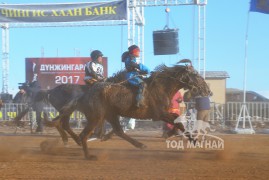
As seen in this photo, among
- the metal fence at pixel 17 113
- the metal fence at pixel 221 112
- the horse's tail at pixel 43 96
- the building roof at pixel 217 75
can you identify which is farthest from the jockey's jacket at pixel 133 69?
the building roof at pixel 217 75

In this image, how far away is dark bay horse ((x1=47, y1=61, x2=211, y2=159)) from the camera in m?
9.59

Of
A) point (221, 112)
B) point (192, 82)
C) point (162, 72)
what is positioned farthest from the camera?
point (221, 112)

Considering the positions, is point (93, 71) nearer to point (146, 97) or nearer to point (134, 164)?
point (146, 97)

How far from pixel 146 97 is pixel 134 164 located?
1.70 metres

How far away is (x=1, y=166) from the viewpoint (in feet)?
27.3

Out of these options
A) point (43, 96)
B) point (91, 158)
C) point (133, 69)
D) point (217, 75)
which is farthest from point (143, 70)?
point (217, 75)

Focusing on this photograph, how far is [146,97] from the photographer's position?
9.62 m

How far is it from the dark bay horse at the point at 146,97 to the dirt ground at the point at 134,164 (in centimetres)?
78

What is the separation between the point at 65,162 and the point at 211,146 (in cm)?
449

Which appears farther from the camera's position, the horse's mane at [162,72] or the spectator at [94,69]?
the spectator at [94,69]

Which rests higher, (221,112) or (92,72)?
(92,72)

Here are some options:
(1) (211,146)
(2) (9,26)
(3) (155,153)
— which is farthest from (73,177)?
(2) (9,26)

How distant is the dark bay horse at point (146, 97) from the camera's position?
9.59 metres

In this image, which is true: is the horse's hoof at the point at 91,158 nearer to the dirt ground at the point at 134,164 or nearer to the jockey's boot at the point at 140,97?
the dirt ground at the point at 134,164
